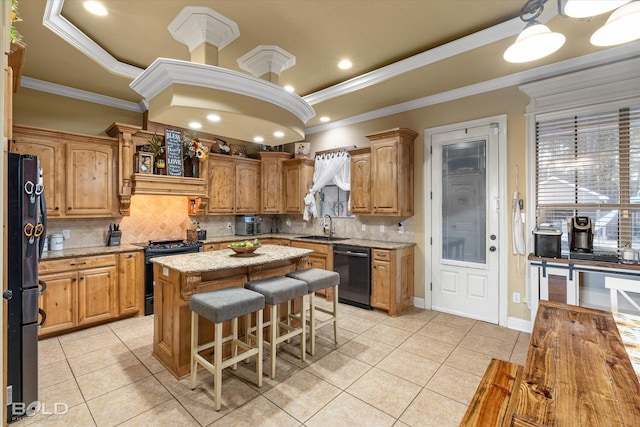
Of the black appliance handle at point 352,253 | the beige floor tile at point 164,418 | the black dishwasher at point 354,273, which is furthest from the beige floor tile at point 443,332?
the beige floor tile at point 164,418

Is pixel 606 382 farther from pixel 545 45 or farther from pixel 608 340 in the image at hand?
pixel 545 45

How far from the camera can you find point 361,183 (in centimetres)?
482

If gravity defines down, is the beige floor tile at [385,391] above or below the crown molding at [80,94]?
below

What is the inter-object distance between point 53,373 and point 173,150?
292 cm

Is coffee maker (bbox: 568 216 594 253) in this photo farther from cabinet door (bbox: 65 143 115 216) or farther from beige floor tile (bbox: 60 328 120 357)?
cabinet door (bbox: 65 143 115 216)

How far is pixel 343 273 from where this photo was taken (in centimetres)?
457

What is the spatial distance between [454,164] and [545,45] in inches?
95.7

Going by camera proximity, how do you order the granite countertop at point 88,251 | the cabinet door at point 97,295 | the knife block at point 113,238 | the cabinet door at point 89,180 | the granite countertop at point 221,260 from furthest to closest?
the knife block at point 113,238 < the cabinet door at point 89,180 < the cabinet door at point 97,295 < the granite countertop at point 88,251 < the granite countertop at point 221,260

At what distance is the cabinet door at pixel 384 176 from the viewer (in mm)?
4277

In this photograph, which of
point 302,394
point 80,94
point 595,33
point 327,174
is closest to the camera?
point 595,33

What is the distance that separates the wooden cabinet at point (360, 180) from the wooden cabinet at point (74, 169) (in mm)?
3283

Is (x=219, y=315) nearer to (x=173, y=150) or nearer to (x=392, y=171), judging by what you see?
(x=392, y=171)

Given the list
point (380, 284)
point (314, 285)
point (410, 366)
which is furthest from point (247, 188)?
point (410, 366)

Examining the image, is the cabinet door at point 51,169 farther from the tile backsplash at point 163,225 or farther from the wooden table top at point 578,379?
the wooden table top at point 578,379
